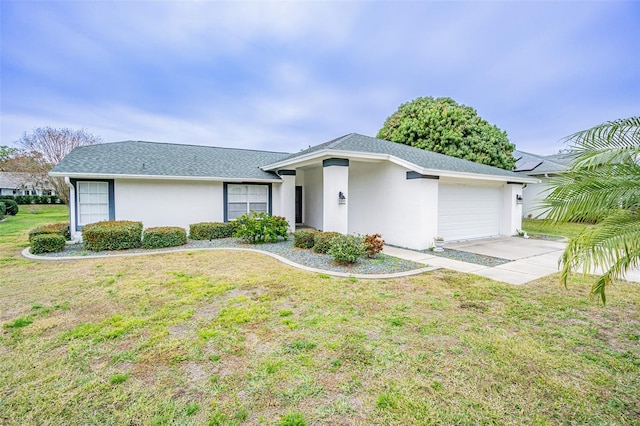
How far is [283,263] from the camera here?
8.27 metres

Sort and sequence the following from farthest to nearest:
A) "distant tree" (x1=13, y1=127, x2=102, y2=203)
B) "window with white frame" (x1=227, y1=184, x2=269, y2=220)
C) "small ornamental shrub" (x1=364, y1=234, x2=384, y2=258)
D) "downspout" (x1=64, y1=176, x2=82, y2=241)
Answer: "distant tree" (x1=13, y1=127, x2=102, y2=203)
"window with white frame" (x1=227, y1=184, x2=269, y2=220)
"downspout" (x1=64, y1=176, x2=82, y2=241)
"small ornamental shrub" (x1=364, y1=234, x2=384, y2=258)

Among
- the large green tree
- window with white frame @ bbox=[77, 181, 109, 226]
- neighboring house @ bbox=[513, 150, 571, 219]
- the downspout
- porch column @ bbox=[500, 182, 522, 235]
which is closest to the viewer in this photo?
the downspout

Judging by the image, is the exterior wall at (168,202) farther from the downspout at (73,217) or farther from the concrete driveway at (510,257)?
the concrete driveway at (510,257)

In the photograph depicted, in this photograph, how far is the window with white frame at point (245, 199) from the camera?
1390cm

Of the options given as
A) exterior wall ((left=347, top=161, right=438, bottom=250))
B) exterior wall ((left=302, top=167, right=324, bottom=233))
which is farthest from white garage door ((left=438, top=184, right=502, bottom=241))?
exterior wall ((left=302, top=167, right=324, bottom=233))

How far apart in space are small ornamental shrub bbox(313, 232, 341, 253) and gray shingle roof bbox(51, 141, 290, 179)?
18.7ft

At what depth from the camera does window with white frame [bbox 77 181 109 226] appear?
1155cm

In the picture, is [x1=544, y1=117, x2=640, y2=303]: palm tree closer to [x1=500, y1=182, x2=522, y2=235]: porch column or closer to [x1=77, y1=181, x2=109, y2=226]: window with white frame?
[x1=500, y1=182, x2=522, y2=235]: porch column

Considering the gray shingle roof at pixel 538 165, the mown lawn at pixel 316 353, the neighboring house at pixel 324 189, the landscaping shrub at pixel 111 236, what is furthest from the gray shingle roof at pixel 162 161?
the gray shingle roof at pixel 538 165

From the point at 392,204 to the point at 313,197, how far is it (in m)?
5.67

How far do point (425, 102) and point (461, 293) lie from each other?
19882 millimetres

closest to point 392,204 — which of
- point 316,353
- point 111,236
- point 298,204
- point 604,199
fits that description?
point 298,204

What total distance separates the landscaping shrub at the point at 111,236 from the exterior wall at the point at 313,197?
7.80 meters

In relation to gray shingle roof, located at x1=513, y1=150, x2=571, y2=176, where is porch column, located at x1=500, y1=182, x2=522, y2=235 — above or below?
below
